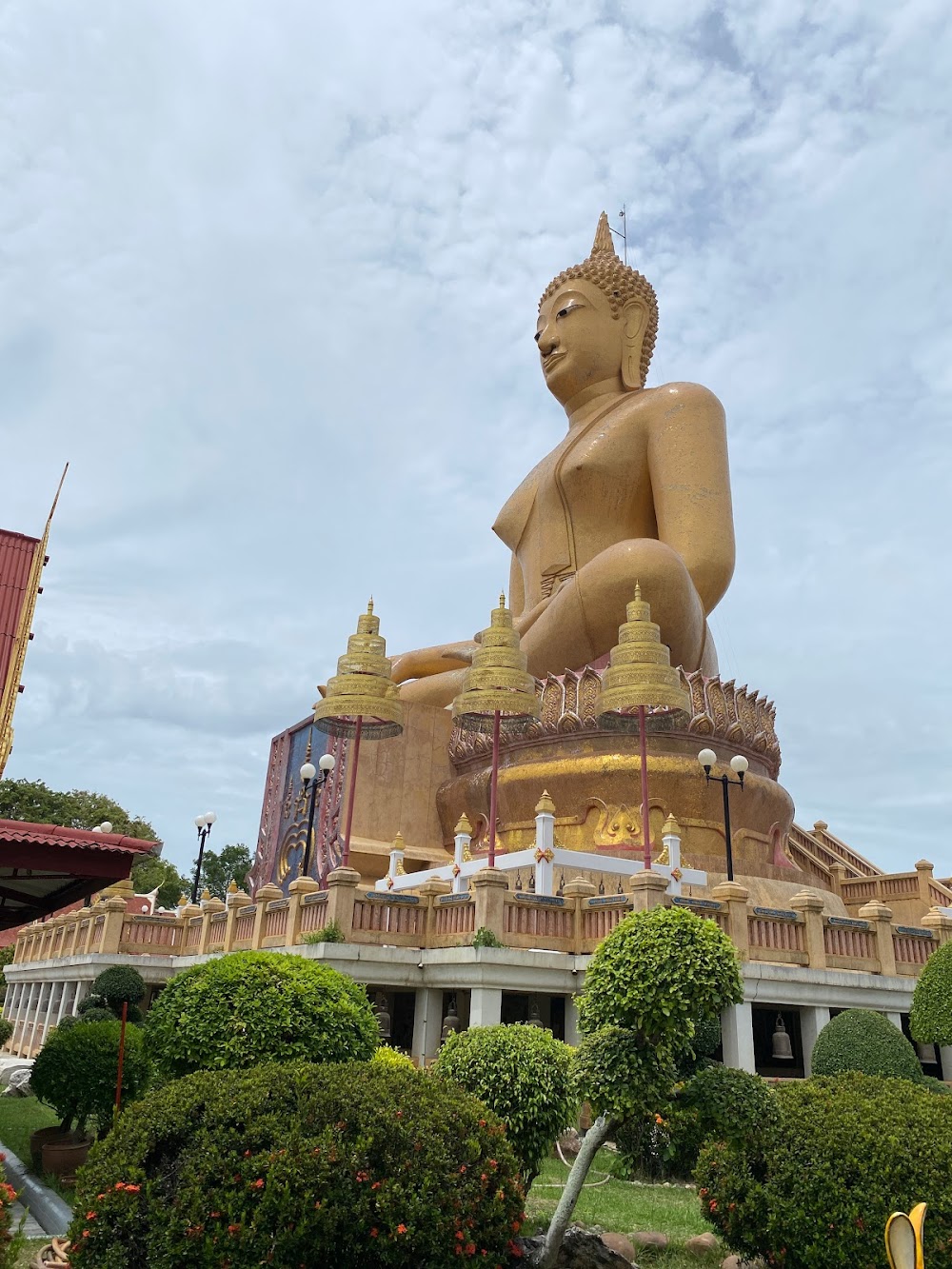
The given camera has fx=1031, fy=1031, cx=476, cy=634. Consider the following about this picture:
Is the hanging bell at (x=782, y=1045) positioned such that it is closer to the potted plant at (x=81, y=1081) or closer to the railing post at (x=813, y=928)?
the railing post at (x=813, y=928)

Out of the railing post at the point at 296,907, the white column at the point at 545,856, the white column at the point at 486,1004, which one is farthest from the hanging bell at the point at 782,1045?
the railing post at the point at 296,907

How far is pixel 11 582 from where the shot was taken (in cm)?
1354

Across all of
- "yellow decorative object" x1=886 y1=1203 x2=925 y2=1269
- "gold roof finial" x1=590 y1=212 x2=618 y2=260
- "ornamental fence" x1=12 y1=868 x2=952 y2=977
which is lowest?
"yellow decorative object" x1=886 y1=1203 x2=925 y2=1269

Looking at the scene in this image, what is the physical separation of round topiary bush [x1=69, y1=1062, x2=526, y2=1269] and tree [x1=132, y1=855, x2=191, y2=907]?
4839 centimetres

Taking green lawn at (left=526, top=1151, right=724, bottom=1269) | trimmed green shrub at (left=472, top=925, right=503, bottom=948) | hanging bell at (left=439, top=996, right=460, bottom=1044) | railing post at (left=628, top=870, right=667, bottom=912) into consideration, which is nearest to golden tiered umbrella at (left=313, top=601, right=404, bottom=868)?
hanging bell at (left=439, top=996, right=460, bottom=1044)

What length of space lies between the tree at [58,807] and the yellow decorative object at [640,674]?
36.8 m

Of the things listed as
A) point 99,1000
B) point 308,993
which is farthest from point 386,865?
point 308,993

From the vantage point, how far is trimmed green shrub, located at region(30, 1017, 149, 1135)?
10.1 metres

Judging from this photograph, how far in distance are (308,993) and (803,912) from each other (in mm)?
8157

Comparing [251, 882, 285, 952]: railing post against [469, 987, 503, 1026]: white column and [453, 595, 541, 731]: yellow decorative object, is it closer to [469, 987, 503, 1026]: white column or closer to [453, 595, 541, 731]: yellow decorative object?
[469, 987, 503, 1026]: white column

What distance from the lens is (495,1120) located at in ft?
19.2

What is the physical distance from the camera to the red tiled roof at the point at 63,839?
8.40 m

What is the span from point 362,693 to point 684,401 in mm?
11505

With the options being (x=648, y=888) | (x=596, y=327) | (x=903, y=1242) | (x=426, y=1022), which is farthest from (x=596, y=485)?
(x=903, y=1242)
